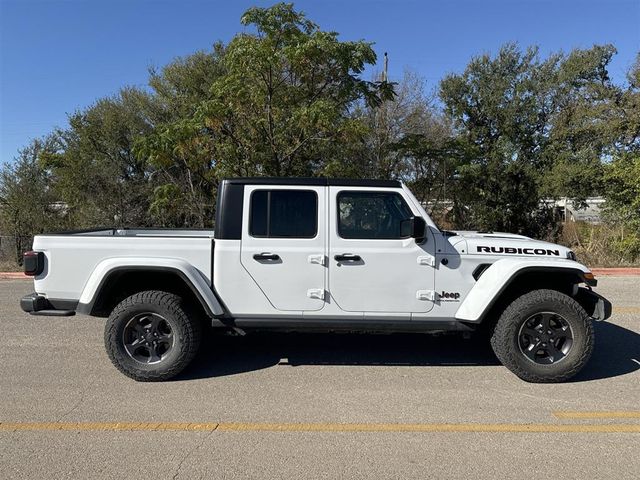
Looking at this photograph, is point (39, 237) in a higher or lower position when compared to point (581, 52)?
lower

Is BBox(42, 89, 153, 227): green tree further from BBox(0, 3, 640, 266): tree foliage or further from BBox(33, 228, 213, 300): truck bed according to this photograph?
BBox(33, 228, 213, 300): truck bed

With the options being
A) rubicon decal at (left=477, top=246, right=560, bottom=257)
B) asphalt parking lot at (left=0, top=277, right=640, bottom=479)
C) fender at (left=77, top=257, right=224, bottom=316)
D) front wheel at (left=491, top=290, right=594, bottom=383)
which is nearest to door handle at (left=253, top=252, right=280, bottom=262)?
fender at (left=77, top=257, right=224, bottom=316)

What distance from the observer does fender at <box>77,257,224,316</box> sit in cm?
473

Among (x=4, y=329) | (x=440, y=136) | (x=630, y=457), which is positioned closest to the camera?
(x=630, y=457)

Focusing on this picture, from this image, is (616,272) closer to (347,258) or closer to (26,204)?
(347,258)

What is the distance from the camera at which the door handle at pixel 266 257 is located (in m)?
4.84

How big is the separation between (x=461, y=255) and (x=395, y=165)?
35.6 ft

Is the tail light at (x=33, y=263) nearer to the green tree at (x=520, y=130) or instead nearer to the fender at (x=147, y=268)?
the fender at (x=147, y=268)

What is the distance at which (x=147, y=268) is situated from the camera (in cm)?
474

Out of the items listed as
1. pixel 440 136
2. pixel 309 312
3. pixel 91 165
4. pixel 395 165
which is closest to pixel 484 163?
pixel 440 136

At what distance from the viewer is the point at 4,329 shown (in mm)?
6738

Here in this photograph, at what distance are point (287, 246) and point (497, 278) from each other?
2.02 meters

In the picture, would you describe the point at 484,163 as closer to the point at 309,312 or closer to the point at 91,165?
the point at 91,165

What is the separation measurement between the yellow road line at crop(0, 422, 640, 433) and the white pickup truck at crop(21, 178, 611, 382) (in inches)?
37.2
